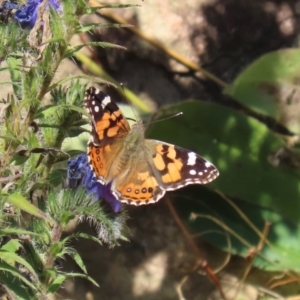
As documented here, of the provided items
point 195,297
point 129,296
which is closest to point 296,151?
point 195,297

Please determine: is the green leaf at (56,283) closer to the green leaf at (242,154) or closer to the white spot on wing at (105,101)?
the white spot on wing at (105,101)

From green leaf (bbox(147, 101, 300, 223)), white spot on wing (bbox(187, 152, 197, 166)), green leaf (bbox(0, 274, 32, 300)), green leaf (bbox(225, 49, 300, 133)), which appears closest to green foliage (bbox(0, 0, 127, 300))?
green leaf (bbox(0, 274, 32, 300))

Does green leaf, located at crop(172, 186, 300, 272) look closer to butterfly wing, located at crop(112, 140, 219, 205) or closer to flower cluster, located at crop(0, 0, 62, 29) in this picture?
butterfly wing, located at crop(112, 140, 219, 205)

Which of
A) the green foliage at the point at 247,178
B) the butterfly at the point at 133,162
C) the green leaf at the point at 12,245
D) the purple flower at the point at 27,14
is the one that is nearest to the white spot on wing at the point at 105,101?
the butterfly at the point at 133,162

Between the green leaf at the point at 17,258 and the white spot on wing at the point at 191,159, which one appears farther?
the white spot on wing at the point at 191,159

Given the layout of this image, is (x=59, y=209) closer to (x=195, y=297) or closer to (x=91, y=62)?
(x=195, y=297)

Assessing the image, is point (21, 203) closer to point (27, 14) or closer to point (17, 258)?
point (17, 258)
